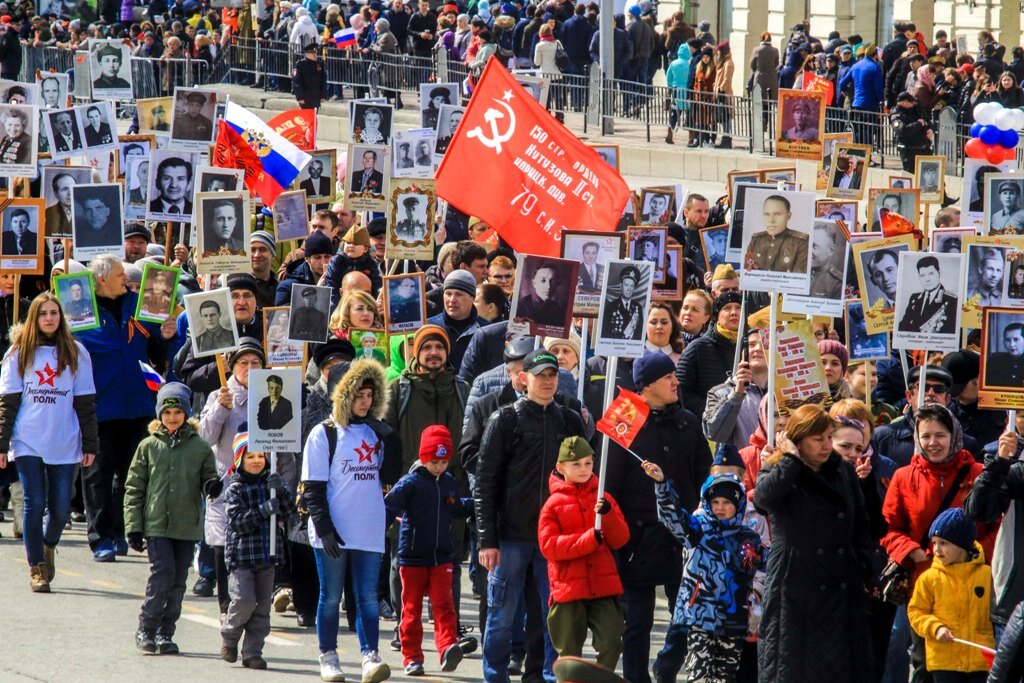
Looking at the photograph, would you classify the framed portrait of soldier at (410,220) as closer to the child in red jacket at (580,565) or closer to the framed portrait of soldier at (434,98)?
the framed portrait of soldier at (434,98)

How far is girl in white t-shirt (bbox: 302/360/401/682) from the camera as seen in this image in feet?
30.7

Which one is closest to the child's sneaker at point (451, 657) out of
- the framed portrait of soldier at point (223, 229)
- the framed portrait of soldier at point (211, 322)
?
the framed portrait of soldier at point (211, 322)

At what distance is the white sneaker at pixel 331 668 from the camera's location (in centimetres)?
926

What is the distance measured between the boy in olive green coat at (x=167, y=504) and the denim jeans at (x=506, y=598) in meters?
1.77

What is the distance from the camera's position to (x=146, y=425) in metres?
12.1

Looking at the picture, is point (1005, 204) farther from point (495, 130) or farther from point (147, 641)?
point (147, 641)

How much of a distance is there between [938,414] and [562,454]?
1.68m

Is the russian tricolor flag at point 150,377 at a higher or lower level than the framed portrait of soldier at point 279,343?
lower

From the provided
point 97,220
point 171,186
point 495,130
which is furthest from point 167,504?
point 171,186

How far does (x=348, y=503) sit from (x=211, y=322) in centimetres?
204

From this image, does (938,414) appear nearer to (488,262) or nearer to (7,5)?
(488,262)

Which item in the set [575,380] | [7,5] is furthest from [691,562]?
[7,5]

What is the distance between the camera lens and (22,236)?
1300 cm

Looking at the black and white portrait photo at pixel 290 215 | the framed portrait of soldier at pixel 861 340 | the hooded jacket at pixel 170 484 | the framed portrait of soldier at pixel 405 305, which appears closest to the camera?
the hooded jacket at pixel 170 484
